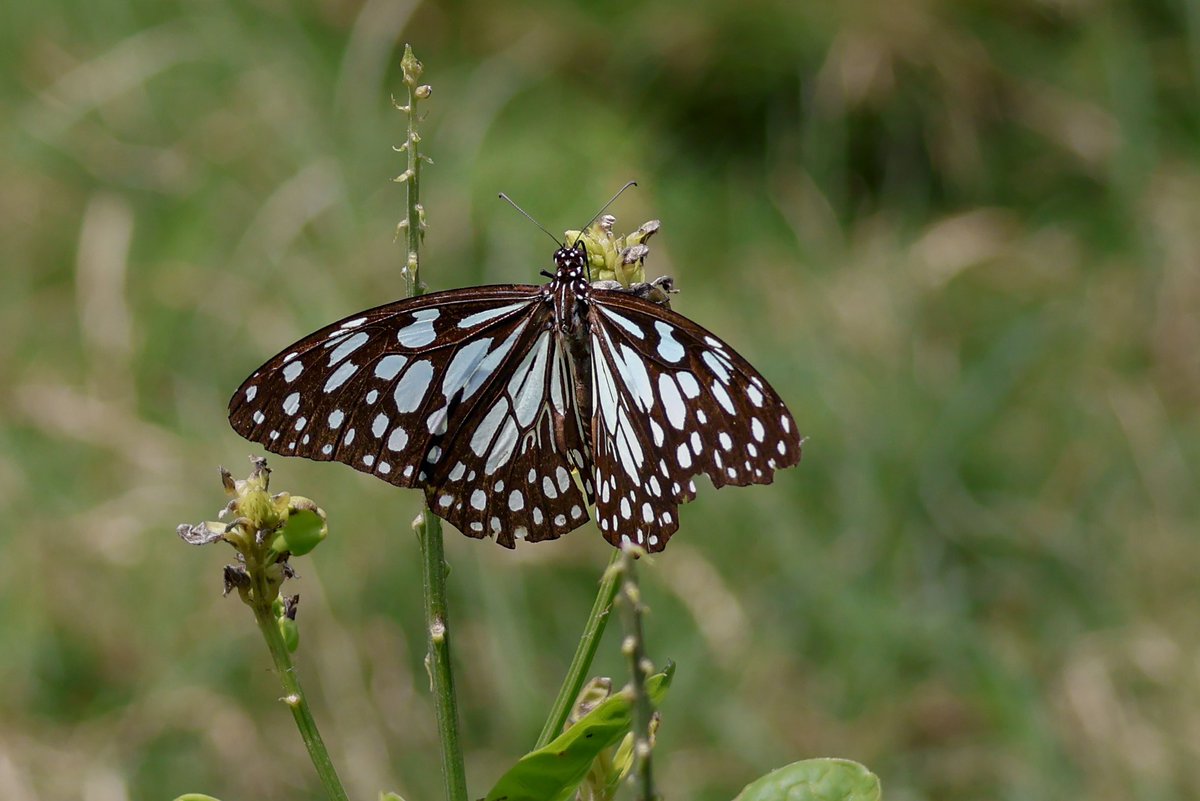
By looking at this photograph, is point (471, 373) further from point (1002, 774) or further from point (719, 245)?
point (719, 245)

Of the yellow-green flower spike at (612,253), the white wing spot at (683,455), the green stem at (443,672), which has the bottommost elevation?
the green stem at (443,672)

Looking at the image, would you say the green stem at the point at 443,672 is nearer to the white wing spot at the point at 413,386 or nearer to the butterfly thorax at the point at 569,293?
the white wing spot at the point at 413,386

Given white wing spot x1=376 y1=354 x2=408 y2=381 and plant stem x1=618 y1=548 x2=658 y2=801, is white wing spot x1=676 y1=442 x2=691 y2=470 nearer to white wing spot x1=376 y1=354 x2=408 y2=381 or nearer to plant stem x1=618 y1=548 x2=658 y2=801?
white wing spot x1=376 y1=354 x2=408 y2=381

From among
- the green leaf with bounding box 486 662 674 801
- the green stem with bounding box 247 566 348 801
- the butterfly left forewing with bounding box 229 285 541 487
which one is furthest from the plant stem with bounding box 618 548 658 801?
the butterfly left forewing with bounding box 229 285 541 487

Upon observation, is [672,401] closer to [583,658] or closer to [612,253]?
[612,253]

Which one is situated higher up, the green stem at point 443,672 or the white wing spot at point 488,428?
the white wing spot at point 488,428

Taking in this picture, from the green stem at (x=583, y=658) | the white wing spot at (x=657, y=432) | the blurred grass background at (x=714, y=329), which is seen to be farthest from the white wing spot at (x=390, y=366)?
the blurred grass background at (x=714, y=329)
